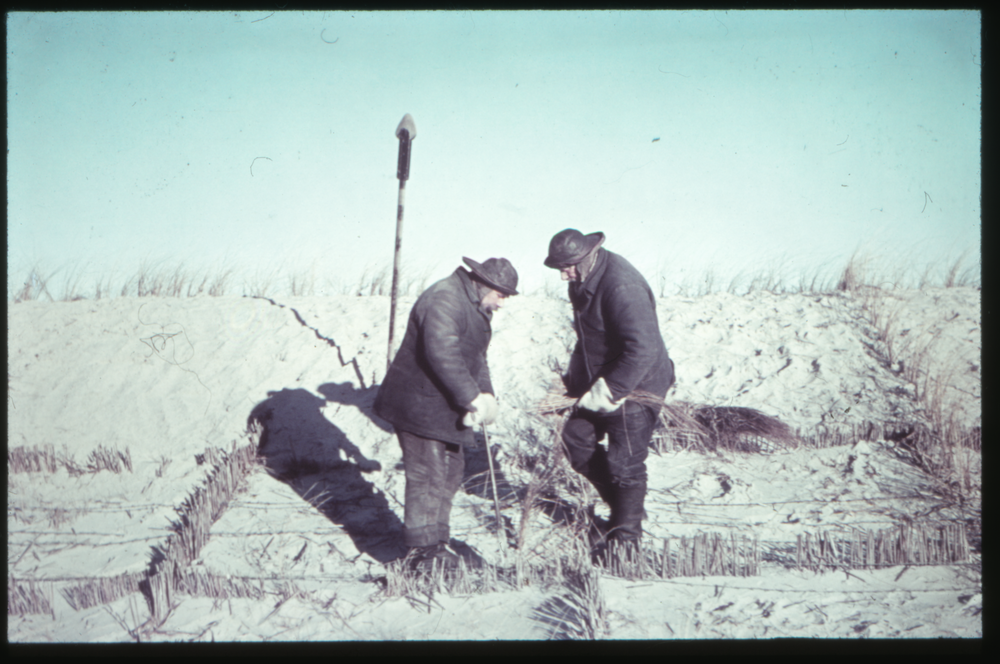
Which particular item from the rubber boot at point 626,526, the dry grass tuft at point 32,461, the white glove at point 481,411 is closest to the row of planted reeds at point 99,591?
the white glove at point 481,411

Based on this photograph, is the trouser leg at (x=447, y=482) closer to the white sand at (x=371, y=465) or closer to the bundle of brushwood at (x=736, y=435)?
the white sand at (x=371, y=465)

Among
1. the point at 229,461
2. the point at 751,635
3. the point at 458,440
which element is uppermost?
the point at 458,440

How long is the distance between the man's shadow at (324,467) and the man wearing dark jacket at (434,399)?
0.76 metres

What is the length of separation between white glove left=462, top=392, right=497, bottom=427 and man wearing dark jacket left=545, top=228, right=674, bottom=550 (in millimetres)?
560

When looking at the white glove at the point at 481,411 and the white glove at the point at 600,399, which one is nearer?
the white glove at the point at 481,411

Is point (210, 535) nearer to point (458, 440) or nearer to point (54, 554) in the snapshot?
point (54, 554)

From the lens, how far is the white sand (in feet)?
10.8

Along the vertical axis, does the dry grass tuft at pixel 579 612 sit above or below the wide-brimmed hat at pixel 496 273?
below

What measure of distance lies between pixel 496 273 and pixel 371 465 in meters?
3.32

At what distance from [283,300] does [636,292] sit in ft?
21.4

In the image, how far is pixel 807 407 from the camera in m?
6.99

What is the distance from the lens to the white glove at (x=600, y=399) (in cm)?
358

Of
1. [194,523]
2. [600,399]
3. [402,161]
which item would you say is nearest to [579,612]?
[600,399]

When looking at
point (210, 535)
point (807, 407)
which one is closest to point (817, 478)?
point (807, 407)
